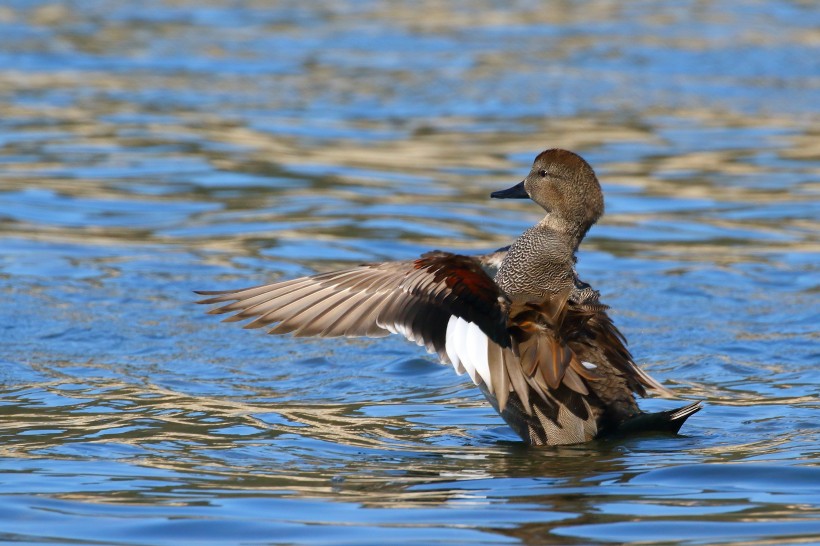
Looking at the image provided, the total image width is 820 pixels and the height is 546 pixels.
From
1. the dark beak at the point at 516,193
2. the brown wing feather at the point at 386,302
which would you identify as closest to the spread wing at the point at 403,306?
the brown wing feather at the point at 386,302

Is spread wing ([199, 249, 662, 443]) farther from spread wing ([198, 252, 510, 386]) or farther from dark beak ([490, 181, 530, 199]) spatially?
dark beak ([490, 181, 530, 199])

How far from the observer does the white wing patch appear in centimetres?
557

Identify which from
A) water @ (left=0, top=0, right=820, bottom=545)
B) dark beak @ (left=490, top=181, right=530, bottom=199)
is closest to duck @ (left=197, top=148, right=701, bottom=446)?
water @ (left=0, top=0, right=820, bottom=545)

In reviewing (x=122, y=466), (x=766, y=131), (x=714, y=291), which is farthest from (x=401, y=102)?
(x=122, y=466)

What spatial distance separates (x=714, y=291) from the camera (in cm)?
895

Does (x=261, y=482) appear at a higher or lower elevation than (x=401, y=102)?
lower

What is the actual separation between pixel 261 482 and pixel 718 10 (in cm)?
1436

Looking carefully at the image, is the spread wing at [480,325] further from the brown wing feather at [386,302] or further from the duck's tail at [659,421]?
the duck's tail at [659,421]

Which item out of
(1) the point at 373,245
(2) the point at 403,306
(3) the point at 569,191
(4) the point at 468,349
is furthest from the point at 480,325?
(1) the point at 373,245

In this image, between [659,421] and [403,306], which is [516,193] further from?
[659,421]

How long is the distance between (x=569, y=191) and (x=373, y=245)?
3963 millimetres

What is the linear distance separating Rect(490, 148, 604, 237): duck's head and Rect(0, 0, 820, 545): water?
39.9 inches

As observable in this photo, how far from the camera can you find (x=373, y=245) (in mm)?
10031

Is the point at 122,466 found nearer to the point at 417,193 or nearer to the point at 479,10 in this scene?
the point at 417,193
